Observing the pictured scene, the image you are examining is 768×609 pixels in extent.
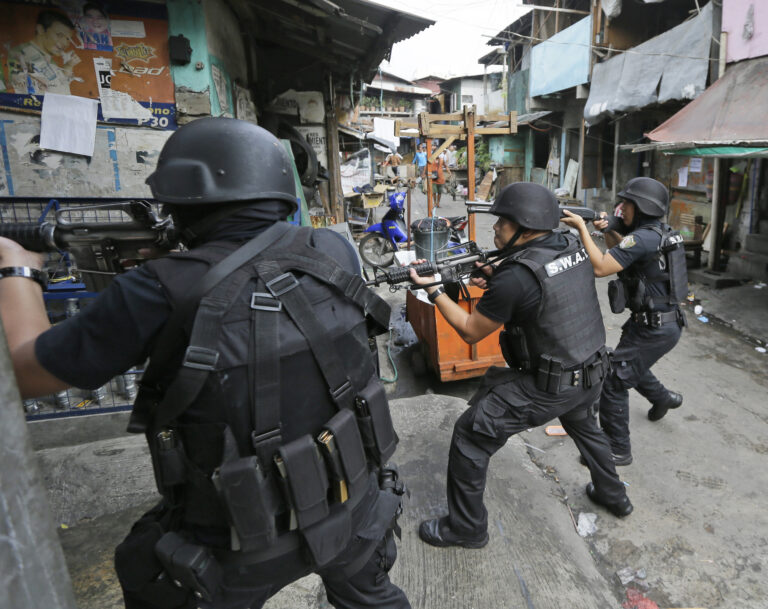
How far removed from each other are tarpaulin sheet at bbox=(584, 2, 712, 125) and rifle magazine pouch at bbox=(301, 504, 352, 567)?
374 inches

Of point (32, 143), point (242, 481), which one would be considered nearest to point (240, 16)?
point (32, 143)

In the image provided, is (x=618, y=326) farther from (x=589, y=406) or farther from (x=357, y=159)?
(x=357, y=159)

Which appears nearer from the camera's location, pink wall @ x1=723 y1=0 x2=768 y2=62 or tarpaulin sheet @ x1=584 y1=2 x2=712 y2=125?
pink wall @ x1=723 y1=0 x2=768 y2=62

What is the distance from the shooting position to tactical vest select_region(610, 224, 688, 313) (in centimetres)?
335

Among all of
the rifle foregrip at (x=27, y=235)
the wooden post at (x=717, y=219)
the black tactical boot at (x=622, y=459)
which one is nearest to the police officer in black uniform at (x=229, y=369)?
the rifle foregrip at (x=27, y=235)

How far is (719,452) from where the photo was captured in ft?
11.9

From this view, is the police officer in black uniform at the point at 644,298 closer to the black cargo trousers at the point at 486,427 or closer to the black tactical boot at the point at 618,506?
the black tactical boot at the point at 618,506

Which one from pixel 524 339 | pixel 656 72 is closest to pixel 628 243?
pixel 524 339

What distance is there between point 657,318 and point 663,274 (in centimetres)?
31

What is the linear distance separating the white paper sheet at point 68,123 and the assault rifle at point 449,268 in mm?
2957

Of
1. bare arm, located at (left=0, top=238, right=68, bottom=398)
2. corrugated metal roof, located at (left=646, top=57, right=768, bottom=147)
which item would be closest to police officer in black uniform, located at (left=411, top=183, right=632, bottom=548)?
bare arm, located at (left=0, top=238, right=68, bottom=398)

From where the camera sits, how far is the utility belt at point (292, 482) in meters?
1.17

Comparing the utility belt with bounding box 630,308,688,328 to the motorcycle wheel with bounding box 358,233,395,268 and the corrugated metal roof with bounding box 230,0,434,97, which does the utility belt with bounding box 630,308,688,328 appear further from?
the motorcycle wheel with bounding box 358,233,395,268

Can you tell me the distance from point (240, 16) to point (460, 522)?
6.04 meters
